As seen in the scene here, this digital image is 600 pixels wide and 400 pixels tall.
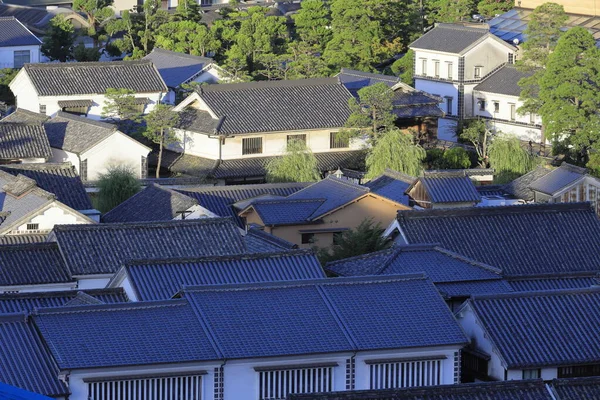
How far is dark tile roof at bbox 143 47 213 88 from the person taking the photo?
51.2 metres

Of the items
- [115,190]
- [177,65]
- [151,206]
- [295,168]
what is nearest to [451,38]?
[177,65]

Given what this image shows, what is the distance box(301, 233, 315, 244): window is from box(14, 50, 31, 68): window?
24.7m

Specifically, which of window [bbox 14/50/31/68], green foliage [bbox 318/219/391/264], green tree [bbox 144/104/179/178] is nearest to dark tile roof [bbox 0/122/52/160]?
green tree [bbox 144/104/179/178]

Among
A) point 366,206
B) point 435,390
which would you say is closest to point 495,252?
point 366,206

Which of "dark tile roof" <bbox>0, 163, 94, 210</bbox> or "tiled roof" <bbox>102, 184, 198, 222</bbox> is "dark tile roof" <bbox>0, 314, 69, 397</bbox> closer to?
"tiled roof" <bbox>102, 184, 198, 222</bbox>

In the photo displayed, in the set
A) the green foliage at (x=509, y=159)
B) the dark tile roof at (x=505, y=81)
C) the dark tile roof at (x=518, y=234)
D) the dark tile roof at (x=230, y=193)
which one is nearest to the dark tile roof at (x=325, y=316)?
the dark tile roof at (x=518, y=234)

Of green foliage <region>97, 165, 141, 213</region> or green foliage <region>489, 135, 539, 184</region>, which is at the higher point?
green foliage <region>97, 165, 141, 213</region>

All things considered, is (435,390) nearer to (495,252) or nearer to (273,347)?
(273,347)

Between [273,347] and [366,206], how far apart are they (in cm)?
1315

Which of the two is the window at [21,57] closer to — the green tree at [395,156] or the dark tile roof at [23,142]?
the dark tile roof at [23,142]

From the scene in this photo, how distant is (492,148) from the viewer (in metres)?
42.3

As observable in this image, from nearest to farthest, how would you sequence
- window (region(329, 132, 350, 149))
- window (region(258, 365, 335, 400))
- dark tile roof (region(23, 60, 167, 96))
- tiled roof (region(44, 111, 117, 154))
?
window (region(258, 365, 335, 400)) → tiled roof (region(44, 111, 117, 154)) → window (region(329, 132, 350, 149)) → dark tile roof (region(23, 60, 167, 96))

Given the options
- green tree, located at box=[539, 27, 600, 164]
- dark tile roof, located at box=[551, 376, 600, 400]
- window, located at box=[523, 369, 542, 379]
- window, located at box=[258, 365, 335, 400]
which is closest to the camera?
dark tile roof, located at box=[551, 376, 600, 400]

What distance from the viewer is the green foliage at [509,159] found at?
41719mm
